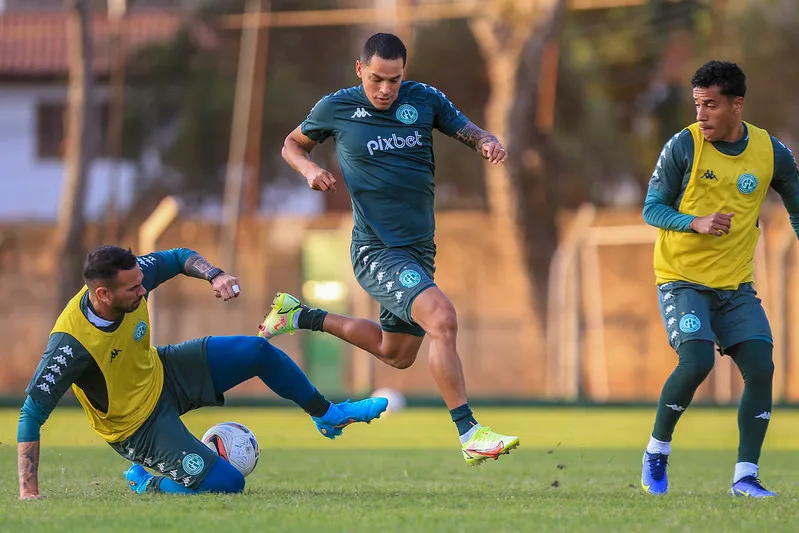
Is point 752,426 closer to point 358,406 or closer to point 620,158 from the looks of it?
point 358,406

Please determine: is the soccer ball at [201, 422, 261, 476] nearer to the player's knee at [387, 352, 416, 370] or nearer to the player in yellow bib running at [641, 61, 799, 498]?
the player's knee at [387, 352, 416, 370]

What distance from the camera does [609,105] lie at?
104 ft

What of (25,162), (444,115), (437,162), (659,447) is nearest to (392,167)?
(444,115)

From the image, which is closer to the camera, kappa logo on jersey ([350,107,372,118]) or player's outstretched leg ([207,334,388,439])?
player's outstretched leg ([207,334,388,439])

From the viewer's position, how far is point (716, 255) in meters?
7.98

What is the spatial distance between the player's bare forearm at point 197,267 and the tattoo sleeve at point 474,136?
1.65 metres

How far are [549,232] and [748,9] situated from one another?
30.4 ft

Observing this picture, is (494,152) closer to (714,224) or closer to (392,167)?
(392,167)

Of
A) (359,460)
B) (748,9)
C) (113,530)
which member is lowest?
(359,460)

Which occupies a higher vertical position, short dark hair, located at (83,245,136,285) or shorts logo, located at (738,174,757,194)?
shorts logo, located at (738,174,757,194)

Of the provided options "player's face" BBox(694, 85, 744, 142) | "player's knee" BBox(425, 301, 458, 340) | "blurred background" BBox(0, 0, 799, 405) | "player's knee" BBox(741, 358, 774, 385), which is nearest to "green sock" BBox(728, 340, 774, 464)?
"player's knee" BBox(741, 358, 774, 385)

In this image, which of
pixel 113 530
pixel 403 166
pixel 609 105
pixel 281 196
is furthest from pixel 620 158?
pixel 113 530

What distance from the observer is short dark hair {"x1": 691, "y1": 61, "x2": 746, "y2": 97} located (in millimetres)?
7867

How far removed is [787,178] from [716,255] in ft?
2.05
